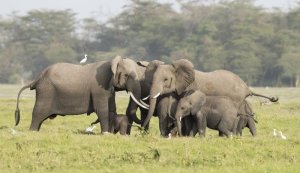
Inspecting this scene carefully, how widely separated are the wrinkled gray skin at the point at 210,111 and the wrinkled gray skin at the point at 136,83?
0.40 metres

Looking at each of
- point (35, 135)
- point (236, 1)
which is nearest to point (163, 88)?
point (35, 135)

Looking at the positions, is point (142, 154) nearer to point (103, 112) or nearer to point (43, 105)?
point (103, 112)

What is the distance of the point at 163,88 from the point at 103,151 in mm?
3603

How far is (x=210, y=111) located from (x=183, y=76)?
949mm

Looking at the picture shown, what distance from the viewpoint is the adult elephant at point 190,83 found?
643 inches

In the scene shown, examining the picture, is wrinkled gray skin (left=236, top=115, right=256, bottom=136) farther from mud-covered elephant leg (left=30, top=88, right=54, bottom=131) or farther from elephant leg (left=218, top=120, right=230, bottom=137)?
mud-covered elephant leg (left=30, top=88, right=54, bottom=131)

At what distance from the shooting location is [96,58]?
8194 cm

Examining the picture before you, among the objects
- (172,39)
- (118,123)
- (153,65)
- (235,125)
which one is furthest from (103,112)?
(172,39)

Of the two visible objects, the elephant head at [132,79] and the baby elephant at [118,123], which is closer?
the baby elephant at [118,123]

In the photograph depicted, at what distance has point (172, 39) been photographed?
8050 centimetres

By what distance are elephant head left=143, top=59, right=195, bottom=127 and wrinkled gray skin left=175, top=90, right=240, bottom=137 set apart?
0.30 meters

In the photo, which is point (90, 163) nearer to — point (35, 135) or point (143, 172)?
point (143, 172)

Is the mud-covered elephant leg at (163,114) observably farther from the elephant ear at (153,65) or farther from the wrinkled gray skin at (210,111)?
the elephant ear at (153,65)

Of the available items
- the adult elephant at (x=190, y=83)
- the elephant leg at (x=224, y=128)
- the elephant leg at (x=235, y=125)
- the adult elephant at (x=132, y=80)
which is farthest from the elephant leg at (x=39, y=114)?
the elephant leg at (x=235, y=125)
